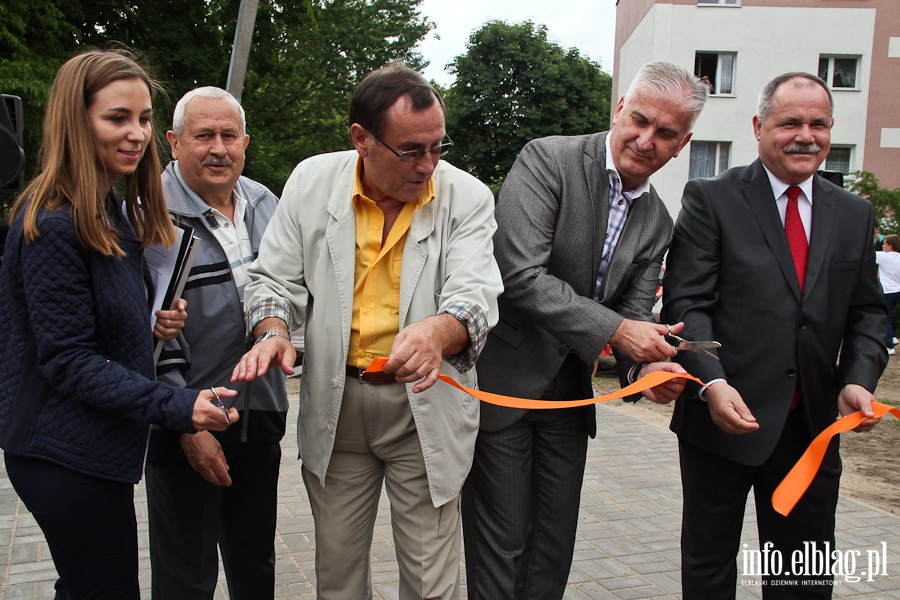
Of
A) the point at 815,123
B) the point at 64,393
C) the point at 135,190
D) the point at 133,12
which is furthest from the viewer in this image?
the point at 133,12

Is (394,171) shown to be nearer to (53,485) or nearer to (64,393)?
(64,393)

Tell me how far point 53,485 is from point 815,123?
2703 mm

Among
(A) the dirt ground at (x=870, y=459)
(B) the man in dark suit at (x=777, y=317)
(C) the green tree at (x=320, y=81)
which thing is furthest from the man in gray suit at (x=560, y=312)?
(C) the green tree at (x=320, y=81)

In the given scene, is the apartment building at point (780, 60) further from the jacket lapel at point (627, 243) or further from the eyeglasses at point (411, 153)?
the eyeglasses at point (411, 153)

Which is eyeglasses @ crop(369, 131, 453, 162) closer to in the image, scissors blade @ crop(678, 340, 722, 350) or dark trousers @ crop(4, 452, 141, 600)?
scissors blade @ crop(678, 340, 722, 350)

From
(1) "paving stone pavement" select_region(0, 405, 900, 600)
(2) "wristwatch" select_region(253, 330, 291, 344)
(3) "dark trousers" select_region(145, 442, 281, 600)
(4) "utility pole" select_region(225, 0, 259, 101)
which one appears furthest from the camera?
→ (4) "utility pole" select_region(225, 0, 259, 101)

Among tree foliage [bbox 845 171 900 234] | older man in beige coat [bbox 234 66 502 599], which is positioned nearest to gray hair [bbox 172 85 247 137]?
older man in beige coat [bbox 234 66 502 599]

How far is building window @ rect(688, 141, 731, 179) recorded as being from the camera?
1018 inches

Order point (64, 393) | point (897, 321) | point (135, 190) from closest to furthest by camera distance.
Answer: point (64, 393), point (135, 190), point (897, 321)

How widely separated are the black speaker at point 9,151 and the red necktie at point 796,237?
4622 mm

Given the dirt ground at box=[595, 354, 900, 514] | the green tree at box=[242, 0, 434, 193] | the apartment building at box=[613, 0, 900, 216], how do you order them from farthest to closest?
the apartment building at box=[613, 0, 900, 216] → the green tree at box=[242, 0, 434, 193] → the dirt ground at box=[595, 354, 900, 514]

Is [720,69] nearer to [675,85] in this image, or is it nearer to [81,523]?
[675,85]

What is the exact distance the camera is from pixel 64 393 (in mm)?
2172

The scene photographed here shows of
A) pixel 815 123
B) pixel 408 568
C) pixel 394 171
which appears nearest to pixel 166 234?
pixel 394 171
